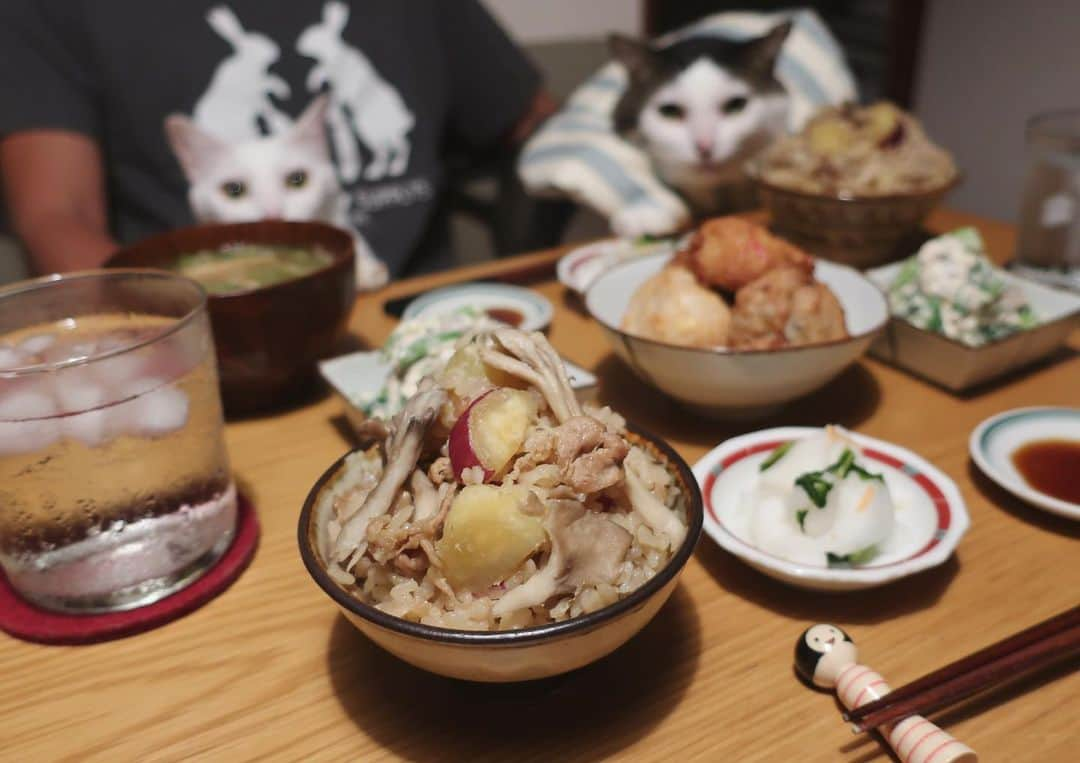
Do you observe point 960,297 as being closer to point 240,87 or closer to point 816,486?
point 816,486

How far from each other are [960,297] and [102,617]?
3.80 feet

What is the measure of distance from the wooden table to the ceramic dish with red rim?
4 centimetres

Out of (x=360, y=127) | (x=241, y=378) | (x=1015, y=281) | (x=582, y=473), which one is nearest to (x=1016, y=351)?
(x=1015, y=281)

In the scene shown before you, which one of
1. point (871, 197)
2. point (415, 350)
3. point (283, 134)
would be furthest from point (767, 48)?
point (415, 350)

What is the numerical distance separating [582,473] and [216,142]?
1.25 metres

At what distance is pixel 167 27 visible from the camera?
6.77 ft

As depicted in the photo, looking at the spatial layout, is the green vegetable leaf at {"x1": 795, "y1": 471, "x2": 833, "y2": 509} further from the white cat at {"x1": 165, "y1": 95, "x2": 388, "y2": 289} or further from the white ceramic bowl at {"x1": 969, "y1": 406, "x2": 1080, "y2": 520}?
the white cat at {"x1": 165, "y1": 95, "x2": 388, "y2": 289}

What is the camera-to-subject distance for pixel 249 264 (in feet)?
4.34

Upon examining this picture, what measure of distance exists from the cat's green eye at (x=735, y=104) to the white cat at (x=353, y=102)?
2.80ft

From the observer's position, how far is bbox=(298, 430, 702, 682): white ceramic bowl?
0.63 metres

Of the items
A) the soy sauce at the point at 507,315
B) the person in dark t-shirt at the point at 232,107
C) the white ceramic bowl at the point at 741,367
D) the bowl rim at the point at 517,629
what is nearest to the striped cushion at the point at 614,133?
the person in dark t-shirt at the point at 232,107

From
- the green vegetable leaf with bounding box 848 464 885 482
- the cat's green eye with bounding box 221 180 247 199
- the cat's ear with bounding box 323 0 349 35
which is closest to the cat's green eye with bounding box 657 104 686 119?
the cat's ear with bounding box 323 0 349 35

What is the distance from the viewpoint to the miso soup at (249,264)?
1.27m

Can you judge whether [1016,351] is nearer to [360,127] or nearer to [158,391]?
[158,391]
